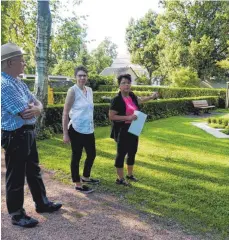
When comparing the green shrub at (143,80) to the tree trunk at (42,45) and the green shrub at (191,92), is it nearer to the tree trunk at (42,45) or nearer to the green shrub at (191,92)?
the green shrub at (191,92)

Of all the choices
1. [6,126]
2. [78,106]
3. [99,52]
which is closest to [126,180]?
[78,106]

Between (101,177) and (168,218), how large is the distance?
5.59 feet

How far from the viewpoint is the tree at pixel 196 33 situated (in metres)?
35.0

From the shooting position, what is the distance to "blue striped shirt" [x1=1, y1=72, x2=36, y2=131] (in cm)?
292

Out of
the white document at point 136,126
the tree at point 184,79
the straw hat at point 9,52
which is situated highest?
the tree at point 184,79

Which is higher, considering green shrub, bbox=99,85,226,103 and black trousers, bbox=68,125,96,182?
green shrub, bbox=99,85,226,103

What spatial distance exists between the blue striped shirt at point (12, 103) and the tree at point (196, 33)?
112 ft

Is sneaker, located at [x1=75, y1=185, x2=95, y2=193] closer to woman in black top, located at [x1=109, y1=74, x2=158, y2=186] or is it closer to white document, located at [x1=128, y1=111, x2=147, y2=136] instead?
woman in black top, located at [x1=109, y1=74, x2=158, y2=186]

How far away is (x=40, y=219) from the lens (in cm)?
345

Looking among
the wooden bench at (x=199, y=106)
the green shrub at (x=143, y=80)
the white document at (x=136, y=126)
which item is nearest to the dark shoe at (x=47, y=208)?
the white document at (x=136, y=126)

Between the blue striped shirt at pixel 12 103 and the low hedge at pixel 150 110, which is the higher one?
the blue striped shirt at pixel 12 103

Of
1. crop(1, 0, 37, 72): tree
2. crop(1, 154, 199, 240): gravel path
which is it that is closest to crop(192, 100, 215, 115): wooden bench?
crop(1, 0, 37, 72): tree

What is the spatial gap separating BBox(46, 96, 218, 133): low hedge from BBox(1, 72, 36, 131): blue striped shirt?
578 cm

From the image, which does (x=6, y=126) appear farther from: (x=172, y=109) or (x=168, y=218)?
(x=172, y=109)
